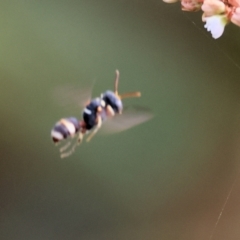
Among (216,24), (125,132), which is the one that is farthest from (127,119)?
(216,24)

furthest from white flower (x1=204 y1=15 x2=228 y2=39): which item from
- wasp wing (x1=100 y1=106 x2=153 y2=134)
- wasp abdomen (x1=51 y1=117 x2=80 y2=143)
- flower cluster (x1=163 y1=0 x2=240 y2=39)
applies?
wasp abdomen (x1=51 y1=117 x2=80 y2=143)

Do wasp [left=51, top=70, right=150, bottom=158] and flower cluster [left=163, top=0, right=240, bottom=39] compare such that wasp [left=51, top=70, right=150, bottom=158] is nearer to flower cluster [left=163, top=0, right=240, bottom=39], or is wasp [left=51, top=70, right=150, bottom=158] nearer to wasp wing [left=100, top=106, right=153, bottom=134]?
wasp wing [left=100, top=106, right=153, bottom=134]

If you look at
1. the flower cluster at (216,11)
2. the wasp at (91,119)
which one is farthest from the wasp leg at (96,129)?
the flower cluster at (216,11)

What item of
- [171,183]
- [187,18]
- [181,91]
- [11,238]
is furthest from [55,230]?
[187,18]

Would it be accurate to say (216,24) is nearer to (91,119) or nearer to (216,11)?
(216,11)

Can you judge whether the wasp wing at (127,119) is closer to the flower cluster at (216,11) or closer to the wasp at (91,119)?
the wasp at (91,119)
